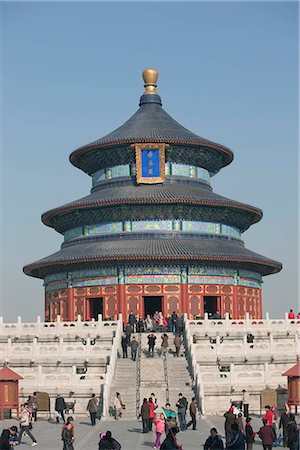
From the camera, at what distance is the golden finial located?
236 ft

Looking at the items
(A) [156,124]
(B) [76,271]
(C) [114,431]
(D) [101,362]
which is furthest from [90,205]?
(C) [114,431]

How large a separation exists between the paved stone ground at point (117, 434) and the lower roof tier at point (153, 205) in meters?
27.9

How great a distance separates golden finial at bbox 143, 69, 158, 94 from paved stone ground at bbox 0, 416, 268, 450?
40.0 meters

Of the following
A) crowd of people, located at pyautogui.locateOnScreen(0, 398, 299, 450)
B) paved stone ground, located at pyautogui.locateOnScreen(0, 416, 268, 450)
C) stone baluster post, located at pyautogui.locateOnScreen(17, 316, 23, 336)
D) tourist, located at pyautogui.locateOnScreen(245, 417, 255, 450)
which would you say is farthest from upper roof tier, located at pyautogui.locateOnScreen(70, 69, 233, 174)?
tourist, located at pyautogui.locateOnScreen(245, 417, 255, 450)

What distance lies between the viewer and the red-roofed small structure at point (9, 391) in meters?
35.5

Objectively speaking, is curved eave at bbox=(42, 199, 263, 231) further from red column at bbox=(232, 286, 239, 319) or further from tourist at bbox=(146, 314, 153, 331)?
tourist at bbox=(146, 314, 153, 331)

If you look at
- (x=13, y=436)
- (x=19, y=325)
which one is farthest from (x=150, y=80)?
(x=13, y=436)

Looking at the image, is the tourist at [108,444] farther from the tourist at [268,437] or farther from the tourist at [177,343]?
the tourist at [177,343]

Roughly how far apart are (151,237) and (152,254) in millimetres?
3400

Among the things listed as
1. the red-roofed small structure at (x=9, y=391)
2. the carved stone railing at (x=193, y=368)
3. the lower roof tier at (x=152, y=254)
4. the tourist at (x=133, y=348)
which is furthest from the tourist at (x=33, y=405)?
the lower roof tier at (x=152, y=254)

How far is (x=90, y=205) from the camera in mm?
63344

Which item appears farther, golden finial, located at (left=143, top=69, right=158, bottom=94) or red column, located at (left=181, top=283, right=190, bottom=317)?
golden finial, located at (left=143, top=69, right=158, bottom=94)

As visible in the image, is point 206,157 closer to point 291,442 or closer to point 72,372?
point 72,372

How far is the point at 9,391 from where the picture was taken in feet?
117
